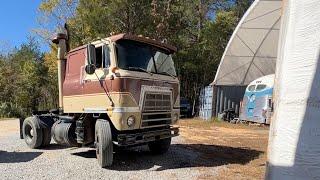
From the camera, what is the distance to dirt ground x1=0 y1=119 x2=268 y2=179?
9.52m

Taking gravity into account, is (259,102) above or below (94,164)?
above

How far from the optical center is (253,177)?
9305 mm

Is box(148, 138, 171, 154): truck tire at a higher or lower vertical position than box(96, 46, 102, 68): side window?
lower

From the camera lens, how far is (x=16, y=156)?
472 inches

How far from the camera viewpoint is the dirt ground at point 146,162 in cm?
952

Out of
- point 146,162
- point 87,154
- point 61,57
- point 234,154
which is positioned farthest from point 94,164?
point 234,154

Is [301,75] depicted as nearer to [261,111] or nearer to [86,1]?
[261,111]

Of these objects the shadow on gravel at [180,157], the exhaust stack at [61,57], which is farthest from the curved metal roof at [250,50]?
the exhaust stack at [61,57]

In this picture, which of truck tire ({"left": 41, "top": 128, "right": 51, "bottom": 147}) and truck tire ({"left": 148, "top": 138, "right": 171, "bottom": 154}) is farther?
truck tire ({"left": 41, "top": 128, "right": 51, "bottom": 147})

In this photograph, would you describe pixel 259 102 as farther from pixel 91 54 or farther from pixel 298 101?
pixel 298 101

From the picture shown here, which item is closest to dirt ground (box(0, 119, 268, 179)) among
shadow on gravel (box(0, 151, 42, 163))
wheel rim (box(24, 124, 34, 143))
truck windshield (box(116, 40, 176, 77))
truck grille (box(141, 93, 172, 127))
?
shadow on gravel (box(0, 151, 42, 163))

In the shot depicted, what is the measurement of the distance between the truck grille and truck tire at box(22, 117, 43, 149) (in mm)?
4307

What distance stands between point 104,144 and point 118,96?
3.67ft

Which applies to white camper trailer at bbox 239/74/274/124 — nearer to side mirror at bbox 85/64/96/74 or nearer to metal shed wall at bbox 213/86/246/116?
metal shed wall at bbox 213/86/246/116
